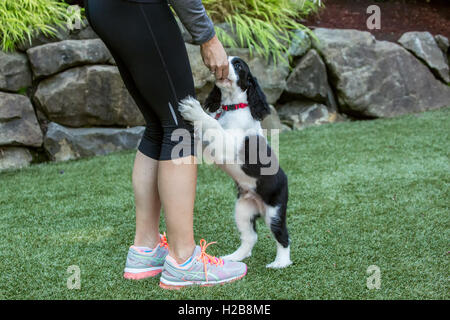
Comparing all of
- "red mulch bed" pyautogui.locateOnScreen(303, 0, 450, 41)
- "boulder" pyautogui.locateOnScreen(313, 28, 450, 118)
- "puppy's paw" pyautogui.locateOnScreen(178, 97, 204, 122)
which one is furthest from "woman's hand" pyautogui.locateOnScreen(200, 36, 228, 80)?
"red mulch bed" pyautogui.locateOnScreen(303, 0, 450, 41)

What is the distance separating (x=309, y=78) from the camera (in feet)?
18.0

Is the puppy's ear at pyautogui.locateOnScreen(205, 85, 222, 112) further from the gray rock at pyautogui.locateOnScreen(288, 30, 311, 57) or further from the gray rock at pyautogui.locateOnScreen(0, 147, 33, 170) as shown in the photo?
the gray rock at pyautogui.locateOnScreen(288, 30, 311, 57)

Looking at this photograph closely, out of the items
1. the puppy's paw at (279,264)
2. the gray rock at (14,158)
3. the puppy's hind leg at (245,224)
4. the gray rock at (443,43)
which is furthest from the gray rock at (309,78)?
the puppy's paw at (279,264)

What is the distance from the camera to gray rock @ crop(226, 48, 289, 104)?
17.1 feet

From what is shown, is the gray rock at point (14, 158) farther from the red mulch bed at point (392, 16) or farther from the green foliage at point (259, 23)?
the red mulch bed at point (392, 16)

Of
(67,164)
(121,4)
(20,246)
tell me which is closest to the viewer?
(121,4)

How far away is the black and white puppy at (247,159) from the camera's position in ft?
6.91

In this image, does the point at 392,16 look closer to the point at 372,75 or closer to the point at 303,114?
the point at 372,75

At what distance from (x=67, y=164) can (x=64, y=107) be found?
0.57m

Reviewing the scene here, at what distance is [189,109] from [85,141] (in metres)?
3.01

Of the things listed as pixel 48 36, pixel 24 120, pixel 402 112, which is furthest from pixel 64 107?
pixel 402 112

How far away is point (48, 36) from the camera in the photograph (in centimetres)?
460

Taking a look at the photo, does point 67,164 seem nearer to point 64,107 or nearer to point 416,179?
point 64,107

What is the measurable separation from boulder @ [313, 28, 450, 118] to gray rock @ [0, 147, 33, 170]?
3260mm
